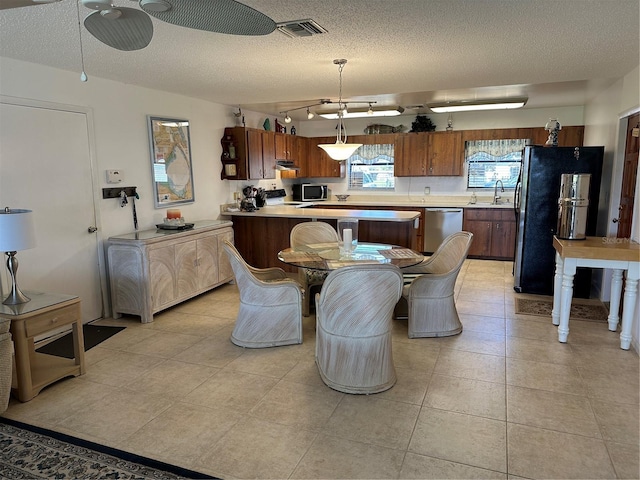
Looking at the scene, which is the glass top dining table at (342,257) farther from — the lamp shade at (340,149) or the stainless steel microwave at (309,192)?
the stainless steel microwave at (309,192)

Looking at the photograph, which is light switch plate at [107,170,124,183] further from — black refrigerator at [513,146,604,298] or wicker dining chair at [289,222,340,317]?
black refrigerator at [513,146,604,298]

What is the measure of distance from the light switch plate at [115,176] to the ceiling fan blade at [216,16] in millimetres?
2784

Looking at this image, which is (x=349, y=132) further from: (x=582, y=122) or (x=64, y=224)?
(x=64, y=224)

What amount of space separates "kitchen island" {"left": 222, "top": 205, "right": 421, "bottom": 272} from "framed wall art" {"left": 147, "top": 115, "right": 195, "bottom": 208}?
35.4 inches

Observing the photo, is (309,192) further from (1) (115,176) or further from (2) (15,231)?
(2) (15,231)

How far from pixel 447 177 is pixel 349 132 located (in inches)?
78.3

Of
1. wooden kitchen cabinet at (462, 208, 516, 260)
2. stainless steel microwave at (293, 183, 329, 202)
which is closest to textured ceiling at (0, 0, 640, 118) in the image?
wooden kitchen cabinet at (462, 208, 516, 260)

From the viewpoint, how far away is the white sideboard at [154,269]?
407 centimetres

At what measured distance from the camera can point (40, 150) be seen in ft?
11.8

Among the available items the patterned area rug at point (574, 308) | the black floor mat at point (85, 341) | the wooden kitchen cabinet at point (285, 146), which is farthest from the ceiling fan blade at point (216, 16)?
the wooden kitchen cabinet at point (285, 146)

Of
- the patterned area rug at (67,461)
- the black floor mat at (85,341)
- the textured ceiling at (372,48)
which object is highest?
the textured ceiling at (372,48)

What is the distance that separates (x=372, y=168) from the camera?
8.04m

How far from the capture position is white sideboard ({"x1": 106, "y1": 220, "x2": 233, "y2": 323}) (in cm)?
407

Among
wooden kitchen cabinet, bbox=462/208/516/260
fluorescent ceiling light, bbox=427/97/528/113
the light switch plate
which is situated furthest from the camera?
wooden kitchen cabinet, bbox=462/208/516/260
